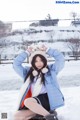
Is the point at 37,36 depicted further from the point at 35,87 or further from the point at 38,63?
the point at 35,87

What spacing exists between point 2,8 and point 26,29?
266 millimetres

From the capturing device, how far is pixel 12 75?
2186 millimetres

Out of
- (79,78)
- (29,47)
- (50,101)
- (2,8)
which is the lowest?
(50,101)

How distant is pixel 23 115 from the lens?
2154 millimetres

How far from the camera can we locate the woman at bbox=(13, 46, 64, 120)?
2.15 meters

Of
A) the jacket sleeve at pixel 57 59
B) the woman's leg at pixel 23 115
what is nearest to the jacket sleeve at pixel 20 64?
the jacket sleeve at pixel 57 59

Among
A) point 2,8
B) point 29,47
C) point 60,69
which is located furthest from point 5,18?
point 60,69

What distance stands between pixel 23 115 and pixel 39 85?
0.28 metres

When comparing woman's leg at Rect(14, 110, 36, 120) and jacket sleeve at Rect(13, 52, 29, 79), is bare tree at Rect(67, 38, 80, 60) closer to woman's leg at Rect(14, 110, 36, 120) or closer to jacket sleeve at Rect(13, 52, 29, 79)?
jacket sleeve at Rect(13, 52, 29, 79)

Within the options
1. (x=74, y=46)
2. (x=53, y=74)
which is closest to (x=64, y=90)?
(x=53, y=74)

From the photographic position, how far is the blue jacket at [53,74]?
2148 mm

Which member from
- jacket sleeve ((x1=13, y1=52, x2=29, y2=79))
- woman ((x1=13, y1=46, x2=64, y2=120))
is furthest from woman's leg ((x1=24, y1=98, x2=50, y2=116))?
jacket sleeve ((x1=13, y1=52, x2=29, y2=79))

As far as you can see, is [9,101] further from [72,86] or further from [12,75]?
[72,86]

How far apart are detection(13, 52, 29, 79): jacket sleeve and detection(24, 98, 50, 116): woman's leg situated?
9.1 inches
